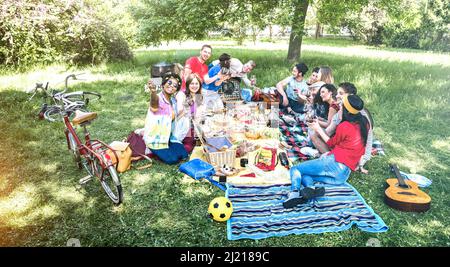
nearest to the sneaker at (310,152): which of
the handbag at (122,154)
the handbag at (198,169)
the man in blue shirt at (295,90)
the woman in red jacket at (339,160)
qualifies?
the woman in red jacket at (339,160)

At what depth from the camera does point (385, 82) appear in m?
8.77

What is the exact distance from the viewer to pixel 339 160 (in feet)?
14.0

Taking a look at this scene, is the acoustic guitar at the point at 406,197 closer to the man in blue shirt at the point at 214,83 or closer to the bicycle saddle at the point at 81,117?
the man in blue shirt at the point at 214,83

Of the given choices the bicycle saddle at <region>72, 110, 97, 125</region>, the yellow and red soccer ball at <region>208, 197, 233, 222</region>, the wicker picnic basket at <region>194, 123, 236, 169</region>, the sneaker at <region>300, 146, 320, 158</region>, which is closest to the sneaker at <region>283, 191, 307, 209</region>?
the yellow and red soccer ball at <region>208, 197, 233, 222</region>

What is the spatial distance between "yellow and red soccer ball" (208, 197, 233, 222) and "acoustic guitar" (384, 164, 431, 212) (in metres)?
2.00

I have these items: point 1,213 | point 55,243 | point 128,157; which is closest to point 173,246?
point 55,243

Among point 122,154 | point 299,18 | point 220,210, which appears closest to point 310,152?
point 220,210

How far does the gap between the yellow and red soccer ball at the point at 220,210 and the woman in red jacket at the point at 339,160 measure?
27.9 inches

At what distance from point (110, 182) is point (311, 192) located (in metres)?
2.66

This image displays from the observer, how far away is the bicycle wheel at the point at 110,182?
3721mm

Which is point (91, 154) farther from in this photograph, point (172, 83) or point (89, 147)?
point (172, 83)

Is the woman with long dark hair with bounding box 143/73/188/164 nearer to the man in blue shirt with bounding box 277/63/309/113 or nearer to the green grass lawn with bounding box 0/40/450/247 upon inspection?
the green grass lawn with bounding box 0/40/450/247

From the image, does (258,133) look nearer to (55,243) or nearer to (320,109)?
(320,109)
